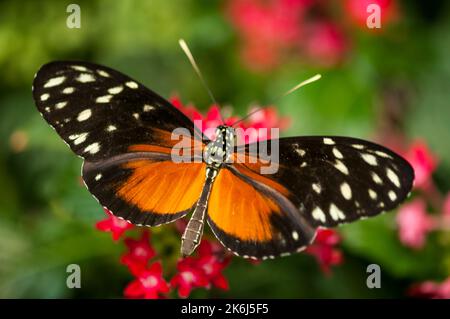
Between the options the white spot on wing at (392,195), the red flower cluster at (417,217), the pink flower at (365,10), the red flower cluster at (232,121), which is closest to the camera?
the white spot on wing at (392,195)

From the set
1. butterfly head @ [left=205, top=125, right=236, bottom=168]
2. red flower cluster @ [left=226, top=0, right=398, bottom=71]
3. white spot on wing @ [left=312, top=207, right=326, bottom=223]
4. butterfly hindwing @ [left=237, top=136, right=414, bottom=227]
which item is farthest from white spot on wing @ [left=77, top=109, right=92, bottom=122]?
red flower cluster @ [left=226, top=0, right=398, bottom=71]

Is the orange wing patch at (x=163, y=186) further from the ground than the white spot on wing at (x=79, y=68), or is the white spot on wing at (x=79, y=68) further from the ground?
the white spot on wing at (x=79, y=68)

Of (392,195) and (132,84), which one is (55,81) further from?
(392,195)

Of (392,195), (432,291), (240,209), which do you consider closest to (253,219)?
(240,209)

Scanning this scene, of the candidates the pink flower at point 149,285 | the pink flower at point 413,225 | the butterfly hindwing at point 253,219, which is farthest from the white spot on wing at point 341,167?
the pink flower at point 413,225

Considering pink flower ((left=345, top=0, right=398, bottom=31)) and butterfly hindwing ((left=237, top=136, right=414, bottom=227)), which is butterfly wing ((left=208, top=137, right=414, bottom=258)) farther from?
pink flower ((left=345, top=0, right=398, bottom=31))

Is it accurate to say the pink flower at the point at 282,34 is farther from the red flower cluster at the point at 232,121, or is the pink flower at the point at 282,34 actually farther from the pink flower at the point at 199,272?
the pink flower at the point at 199,272

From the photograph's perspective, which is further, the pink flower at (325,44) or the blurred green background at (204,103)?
the pink flower at (325,44)
